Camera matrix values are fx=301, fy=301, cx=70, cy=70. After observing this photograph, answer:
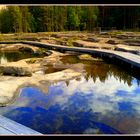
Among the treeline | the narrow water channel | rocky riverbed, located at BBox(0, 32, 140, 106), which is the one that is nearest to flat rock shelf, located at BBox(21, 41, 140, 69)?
rocky riverbed, located at BBox(0, 32, 140, 106)

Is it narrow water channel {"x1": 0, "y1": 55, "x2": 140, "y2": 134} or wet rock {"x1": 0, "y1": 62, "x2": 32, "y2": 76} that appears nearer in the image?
narrow water channel {"x1": 0, "y1": 55, "x2": 140, "y2": 134}

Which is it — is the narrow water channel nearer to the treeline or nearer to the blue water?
the blue water

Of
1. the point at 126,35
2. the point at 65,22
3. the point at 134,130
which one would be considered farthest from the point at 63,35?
the point at 134,130

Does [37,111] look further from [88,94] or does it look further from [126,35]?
[126,35]

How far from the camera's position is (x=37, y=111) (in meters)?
3.16

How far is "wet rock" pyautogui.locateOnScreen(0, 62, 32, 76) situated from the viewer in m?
3.44

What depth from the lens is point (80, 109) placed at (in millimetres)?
3082

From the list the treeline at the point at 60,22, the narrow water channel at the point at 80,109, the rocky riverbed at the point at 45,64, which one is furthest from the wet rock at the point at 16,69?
the treeline at the point at 60,22

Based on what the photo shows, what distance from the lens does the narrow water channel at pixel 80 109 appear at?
2.99m

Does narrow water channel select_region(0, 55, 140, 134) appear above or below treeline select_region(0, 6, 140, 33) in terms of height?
below

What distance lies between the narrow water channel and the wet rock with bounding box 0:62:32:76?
36 cm

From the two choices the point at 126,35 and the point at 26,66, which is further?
the point at 26,66

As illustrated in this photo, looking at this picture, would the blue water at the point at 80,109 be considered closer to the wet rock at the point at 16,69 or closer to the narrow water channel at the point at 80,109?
the narrow water channel at the point at 80,109

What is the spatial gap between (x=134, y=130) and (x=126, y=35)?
95cm
